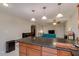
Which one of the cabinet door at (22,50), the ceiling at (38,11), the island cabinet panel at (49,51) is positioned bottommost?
the cabinet door at (22,50)

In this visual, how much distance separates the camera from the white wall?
7.41ft

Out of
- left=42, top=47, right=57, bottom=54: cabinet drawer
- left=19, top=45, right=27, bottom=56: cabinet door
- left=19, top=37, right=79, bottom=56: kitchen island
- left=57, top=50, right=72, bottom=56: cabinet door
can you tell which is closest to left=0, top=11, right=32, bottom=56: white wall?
left=19, top=45, right=27, bottom=56: cabinet door

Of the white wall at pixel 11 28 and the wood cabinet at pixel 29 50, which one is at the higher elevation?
the white wall at pixel 11 28

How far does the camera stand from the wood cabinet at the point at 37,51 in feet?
4.92

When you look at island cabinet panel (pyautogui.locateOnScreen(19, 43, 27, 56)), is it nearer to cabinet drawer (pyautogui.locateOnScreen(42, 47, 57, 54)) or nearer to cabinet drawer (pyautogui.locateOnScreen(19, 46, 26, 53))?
cabinet drawer (pyautogui.locateOnScreen(19, 46, 26, 53))

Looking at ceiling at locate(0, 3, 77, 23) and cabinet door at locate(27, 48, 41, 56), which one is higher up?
ceiling at locate(0, 3, 77, 23)

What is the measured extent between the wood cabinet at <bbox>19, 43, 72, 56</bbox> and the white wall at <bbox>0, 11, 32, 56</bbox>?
0.20 meters

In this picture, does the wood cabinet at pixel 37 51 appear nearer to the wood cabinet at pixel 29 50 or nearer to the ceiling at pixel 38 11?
the wood cabinet at pixel 29 50

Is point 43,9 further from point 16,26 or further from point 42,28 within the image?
point 16,26

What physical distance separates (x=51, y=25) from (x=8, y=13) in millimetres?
1070

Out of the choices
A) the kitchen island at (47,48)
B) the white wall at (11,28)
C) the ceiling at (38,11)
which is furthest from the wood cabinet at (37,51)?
the ceiling at (38,11)

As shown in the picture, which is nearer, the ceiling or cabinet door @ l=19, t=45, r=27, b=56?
the ceiling

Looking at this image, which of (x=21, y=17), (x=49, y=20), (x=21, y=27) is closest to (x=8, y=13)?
(x=21, y=17)

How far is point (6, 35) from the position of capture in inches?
108
